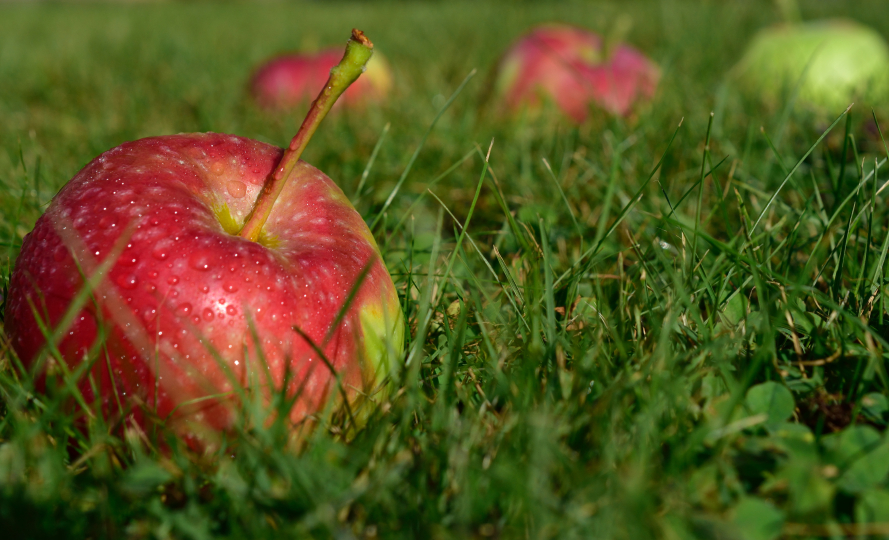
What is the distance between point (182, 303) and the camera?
97cm

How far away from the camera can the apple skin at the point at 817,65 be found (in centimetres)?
299

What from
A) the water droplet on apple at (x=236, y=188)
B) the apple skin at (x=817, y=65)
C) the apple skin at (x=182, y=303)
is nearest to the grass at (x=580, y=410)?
the apple skin at (x=182, y=303)

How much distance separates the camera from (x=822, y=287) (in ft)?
4.68

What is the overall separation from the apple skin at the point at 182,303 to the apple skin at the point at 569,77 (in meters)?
1.92

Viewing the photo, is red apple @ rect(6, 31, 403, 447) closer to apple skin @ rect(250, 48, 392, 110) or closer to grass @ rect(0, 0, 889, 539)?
grass @ rect(0, 0, 889, 539)

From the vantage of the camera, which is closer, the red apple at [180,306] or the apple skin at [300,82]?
the red apple at [180,306]

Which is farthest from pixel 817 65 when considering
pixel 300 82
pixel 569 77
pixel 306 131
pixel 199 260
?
pixel 199 260

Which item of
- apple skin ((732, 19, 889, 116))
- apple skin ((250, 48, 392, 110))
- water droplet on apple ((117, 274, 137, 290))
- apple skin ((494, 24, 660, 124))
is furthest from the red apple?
apple skin ((732, 19, 889, 116))

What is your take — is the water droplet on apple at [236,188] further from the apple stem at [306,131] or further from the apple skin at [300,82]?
the apple skin at [300,82]

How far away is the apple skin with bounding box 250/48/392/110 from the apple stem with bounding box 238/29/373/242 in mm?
2042

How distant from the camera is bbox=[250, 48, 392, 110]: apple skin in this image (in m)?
3.31

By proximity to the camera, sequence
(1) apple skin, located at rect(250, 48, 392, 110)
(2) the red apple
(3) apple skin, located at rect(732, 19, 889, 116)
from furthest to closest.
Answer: (1) apple skin, located at rect(250, 48, 392, 110), (3) apple skin, located at rect(732, 19, 889, 116), (2) the red apple

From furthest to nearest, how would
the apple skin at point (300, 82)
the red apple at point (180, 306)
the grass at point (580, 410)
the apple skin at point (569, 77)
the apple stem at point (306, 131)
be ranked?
the apple skin at point (300, 82) < the apple skin at point (569, 77) < the apple stem at point (306, 131) < the red apple at point (180, 306) < the grass at point (580, 410)

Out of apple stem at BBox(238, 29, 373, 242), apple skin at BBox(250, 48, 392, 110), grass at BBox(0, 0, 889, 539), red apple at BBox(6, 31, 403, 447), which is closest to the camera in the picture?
grass at BBox(0, 0, 889, 539)
